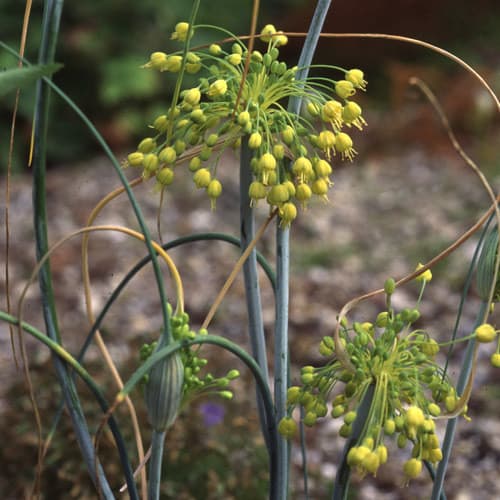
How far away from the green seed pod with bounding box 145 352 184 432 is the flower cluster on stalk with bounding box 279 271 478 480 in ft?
0.39

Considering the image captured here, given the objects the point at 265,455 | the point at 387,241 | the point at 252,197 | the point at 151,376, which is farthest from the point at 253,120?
the point at 387,241

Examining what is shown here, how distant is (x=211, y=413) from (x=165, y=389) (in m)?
1.00

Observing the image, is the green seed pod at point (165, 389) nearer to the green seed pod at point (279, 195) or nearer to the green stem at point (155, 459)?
the green stem at point (155, 459)

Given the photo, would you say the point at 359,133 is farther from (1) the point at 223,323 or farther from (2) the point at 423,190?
(1) the point at 223,323

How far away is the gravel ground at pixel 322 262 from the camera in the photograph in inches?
70.4

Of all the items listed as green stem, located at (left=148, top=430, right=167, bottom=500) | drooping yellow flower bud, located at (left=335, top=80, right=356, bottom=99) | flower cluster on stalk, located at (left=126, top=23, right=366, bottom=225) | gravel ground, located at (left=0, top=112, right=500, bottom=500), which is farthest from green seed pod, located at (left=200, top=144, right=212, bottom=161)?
gravel ground, located at (left=0, top=112, right=500, bottom=500)

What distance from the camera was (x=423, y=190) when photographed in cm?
310

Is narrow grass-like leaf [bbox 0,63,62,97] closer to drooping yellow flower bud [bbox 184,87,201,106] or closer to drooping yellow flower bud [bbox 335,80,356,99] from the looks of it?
drooping yellow flower bud [bbox 184,87,201,106]

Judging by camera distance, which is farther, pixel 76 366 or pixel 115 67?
pixel 115 67

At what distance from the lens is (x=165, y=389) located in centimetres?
72

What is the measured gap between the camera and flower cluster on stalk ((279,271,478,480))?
2.33ft

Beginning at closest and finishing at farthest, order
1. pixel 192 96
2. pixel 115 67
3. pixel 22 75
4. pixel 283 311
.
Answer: pixel 22 75
pixel 192 96
pixel 283 311
pixel 115 67

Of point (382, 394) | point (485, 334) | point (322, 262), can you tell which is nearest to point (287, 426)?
point (382, 394)

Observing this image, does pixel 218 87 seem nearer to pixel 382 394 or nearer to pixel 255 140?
pixel 255 140
